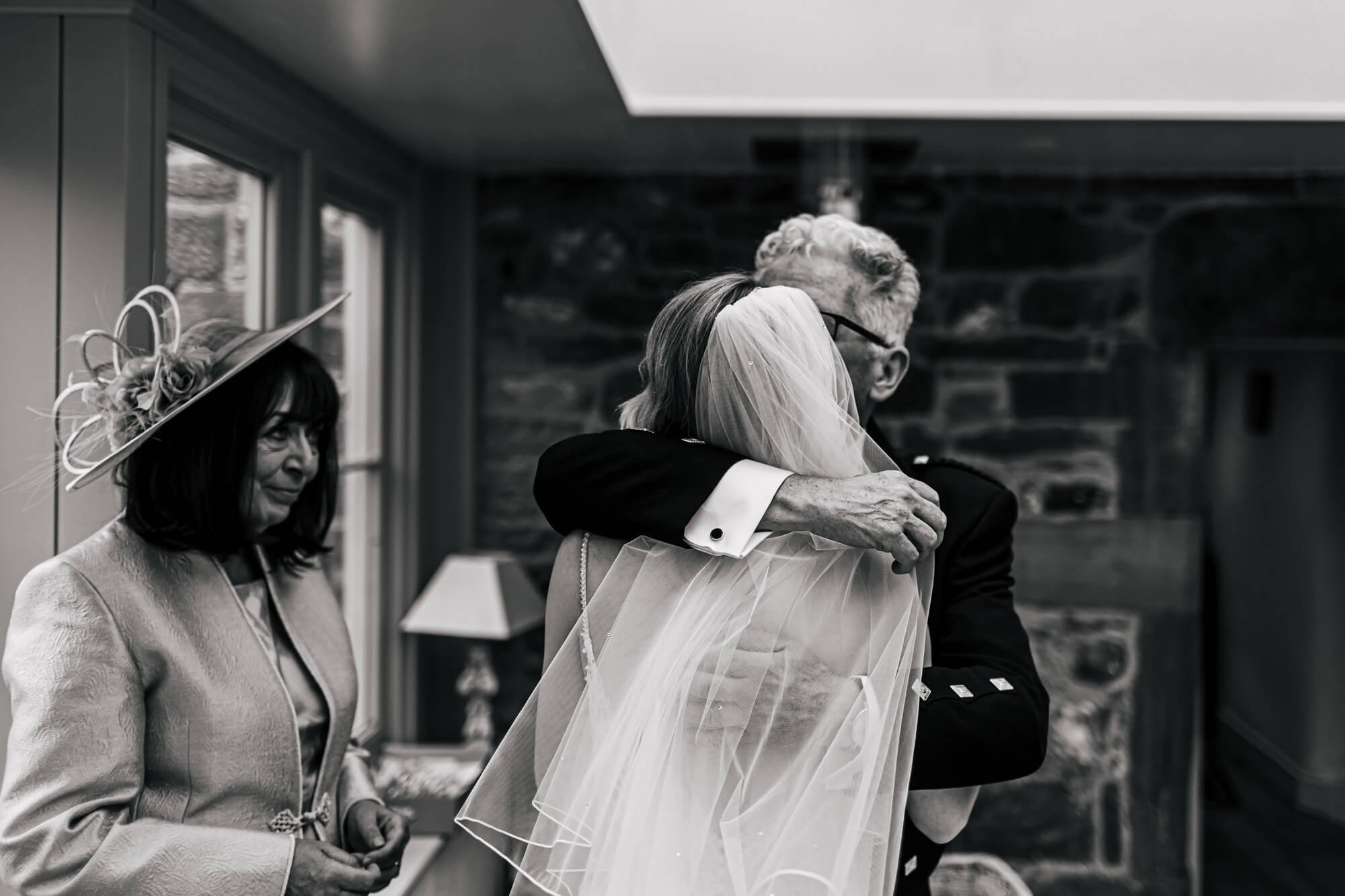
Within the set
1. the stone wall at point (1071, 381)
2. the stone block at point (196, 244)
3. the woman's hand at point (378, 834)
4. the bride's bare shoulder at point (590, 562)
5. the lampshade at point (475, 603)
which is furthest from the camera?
the stone wall at point (1071, 381)

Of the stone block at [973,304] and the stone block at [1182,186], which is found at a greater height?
the stone block at [1182,186]

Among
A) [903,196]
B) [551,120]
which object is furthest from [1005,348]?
[551,120]

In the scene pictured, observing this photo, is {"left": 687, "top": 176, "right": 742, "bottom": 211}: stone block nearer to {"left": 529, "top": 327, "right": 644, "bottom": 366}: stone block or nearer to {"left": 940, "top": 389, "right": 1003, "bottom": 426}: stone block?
{"left": 529, "top": 327, "right": 644, "bottom": 366}: stone block

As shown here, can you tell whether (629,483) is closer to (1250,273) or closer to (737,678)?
(737,678)

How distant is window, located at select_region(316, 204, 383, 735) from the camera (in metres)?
3.39

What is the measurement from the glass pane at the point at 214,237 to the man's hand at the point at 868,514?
5.16 feet

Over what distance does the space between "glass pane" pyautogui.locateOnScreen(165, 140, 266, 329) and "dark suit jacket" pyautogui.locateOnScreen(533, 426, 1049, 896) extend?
4.46 ft

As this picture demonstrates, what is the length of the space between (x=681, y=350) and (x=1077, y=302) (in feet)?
9.48

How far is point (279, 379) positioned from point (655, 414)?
0.64 meters

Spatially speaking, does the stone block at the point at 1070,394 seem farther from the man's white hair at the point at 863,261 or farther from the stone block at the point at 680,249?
the man's white hair at the point at 863,261

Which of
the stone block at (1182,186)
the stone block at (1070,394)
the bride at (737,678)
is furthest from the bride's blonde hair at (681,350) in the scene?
the stone block at (1182,186)

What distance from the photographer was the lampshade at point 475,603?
343 centimetres

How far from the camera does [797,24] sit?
3.06 m

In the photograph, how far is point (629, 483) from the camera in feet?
4.15
